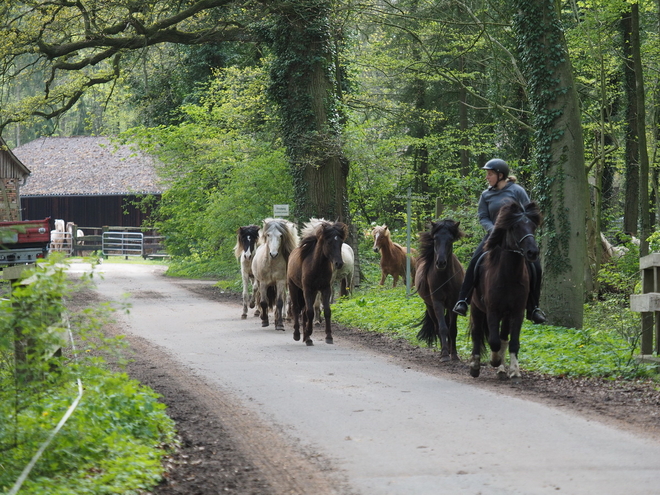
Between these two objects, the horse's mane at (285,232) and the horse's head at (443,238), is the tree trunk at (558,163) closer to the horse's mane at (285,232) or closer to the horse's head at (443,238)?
the horse's head at (443,238)

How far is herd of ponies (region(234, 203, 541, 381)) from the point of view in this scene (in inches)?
397

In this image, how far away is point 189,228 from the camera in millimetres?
32031

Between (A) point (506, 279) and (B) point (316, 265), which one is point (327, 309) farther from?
(A) point (506, 279)

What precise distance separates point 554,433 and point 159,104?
3642cm

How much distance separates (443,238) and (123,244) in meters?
46.6

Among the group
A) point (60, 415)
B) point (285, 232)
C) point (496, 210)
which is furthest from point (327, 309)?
point (60, 415)

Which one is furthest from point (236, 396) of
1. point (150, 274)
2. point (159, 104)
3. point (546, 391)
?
point (159, 104)

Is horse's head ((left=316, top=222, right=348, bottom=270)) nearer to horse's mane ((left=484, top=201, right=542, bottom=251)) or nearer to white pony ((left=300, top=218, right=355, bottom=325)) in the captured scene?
white pony ((left=300, top=218, right=355, bottom=325))

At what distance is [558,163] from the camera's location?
15.2m

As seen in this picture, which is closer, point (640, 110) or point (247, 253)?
point (640, 110)

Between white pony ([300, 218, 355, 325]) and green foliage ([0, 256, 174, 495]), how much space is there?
26.2ft

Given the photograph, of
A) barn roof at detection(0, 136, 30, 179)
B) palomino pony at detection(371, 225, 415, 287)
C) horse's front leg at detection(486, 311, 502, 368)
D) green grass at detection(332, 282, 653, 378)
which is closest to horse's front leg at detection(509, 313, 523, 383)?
horse's front leg at detection(486, 311, 502, 368)

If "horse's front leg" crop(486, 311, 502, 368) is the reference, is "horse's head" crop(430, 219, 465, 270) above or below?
above

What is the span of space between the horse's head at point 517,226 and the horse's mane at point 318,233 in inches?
176
